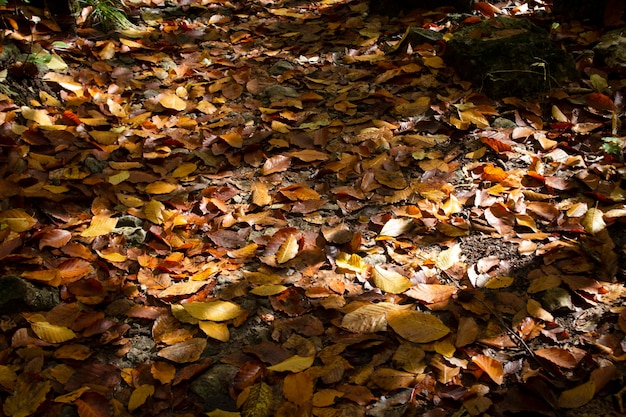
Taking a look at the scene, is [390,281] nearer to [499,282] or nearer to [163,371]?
[499,282]

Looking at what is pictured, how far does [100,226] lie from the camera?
8.12 ft

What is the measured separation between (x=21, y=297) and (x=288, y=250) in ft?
3.24

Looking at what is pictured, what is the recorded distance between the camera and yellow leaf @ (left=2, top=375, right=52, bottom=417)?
1740 millimetres

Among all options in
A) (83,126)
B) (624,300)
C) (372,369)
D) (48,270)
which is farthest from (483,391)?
(83,126)

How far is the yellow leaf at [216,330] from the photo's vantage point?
6.63 ft

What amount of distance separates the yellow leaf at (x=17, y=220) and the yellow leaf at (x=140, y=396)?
942 millimetres

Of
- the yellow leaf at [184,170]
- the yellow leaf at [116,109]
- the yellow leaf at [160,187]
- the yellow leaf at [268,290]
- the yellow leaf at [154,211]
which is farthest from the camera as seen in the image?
the yellow leaf at [116,109]

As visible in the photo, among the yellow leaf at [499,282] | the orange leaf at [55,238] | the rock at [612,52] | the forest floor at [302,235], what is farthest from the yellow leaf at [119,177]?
the rock at [612,52]

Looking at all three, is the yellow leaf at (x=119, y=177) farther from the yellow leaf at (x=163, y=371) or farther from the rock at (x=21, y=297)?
the yellow leaf at (x=163, y=371)

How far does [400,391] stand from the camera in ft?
6.00

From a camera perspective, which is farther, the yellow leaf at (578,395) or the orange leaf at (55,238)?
→ the orange leaf at (55,238)

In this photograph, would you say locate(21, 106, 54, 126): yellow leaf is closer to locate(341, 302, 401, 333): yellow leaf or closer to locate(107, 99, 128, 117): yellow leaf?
locate(107, 99, 128, 117): yellow leaf

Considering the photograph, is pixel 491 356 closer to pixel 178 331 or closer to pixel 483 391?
pixel 483 391

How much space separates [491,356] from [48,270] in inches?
64.2
